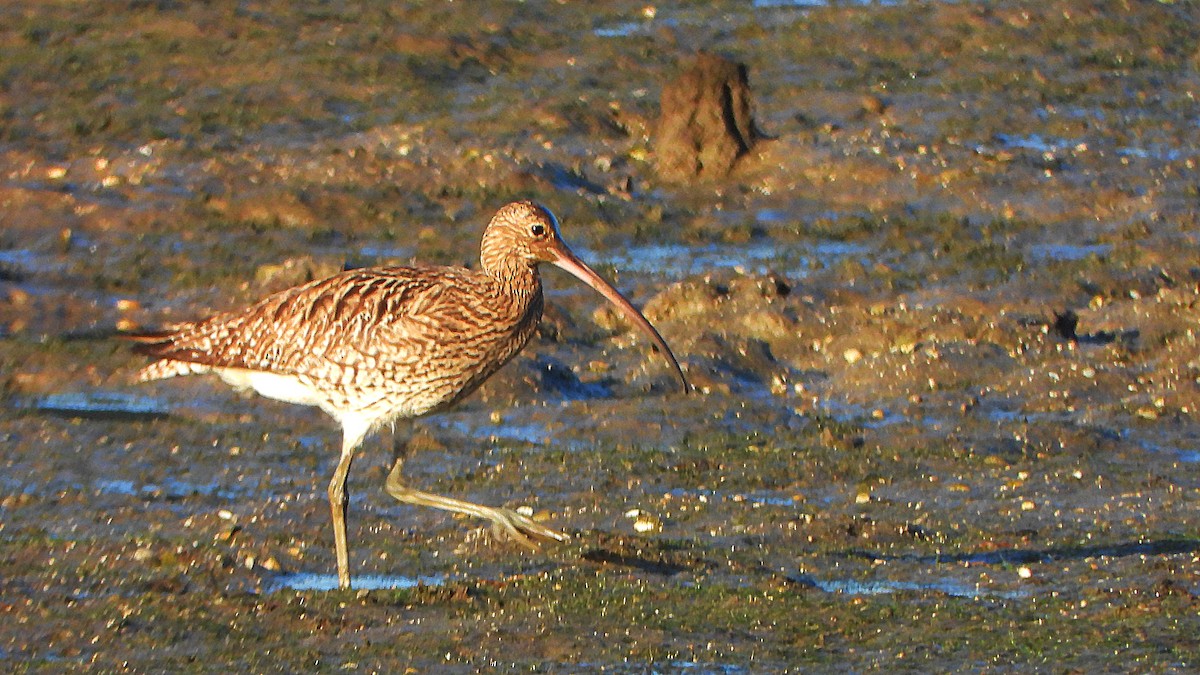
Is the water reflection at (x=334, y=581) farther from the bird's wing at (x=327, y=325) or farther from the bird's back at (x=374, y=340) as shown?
the bird's wing at (x=327, y=325)

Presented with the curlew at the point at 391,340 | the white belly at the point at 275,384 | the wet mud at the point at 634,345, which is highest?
the curlew at the point at 391,340

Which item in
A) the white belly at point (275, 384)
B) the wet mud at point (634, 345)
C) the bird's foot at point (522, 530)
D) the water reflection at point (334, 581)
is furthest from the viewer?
the white belly at point (275, 384)

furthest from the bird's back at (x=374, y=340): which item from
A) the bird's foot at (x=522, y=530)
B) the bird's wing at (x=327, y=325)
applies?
the bird's foot at (x=522, y=530)

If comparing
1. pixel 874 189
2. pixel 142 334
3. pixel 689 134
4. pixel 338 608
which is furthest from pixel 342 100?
pixel 338 608

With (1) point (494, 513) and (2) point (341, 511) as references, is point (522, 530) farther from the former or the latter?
(2) point (341, 511)

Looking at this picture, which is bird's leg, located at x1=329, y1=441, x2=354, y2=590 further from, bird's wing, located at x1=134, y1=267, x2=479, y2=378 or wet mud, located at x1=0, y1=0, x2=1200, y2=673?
bird's wing, located at x1=134, y1=267, x2=479, y2=378

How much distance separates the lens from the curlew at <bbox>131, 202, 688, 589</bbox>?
7445mm

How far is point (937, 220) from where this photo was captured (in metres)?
12.4

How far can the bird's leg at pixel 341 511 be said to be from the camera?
707 cm

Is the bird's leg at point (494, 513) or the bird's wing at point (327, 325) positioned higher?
the bird's wing at point (327, 325)

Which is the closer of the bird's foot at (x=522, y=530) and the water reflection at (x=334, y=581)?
the water reflection at (x=334, y=581)

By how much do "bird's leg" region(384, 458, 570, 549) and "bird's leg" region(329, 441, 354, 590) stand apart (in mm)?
207

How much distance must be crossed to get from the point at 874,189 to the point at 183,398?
17.4 ft

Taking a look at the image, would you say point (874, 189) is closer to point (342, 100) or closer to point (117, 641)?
point (342, 100)
